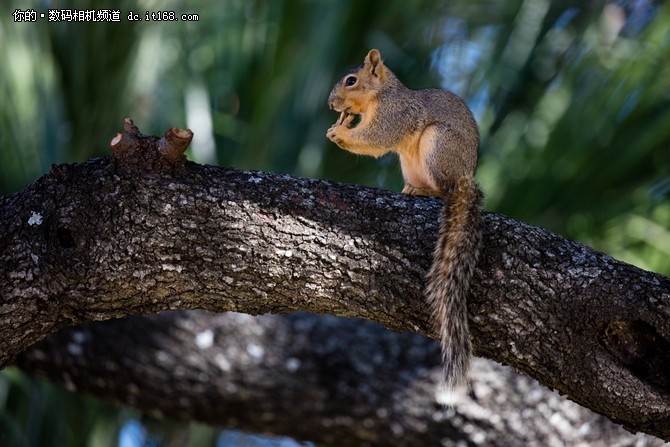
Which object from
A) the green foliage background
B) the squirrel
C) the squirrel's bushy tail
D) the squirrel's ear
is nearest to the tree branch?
the green foliage background

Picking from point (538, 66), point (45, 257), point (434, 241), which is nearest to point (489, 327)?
point (434, 241)

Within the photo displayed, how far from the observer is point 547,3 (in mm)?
4543

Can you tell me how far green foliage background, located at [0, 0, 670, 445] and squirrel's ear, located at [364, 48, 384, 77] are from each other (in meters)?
0.78

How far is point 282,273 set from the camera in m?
2.39

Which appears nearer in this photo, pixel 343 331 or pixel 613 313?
pixel 613 313

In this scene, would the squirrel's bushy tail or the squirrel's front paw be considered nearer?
the squirrel's bushy tail

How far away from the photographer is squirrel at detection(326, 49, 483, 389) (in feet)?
7.79

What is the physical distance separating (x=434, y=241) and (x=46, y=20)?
2590 mm

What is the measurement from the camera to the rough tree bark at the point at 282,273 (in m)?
2.35

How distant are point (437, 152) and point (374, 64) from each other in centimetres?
63

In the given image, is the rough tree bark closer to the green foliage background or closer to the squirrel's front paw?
the squirrel's front paw

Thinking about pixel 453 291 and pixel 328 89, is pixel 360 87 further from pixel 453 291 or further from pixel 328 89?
pixel 453 291

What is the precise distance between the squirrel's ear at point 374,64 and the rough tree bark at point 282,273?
3.97 feet

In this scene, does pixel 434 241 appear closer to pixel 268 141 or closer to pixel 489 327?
pixel 489 327
